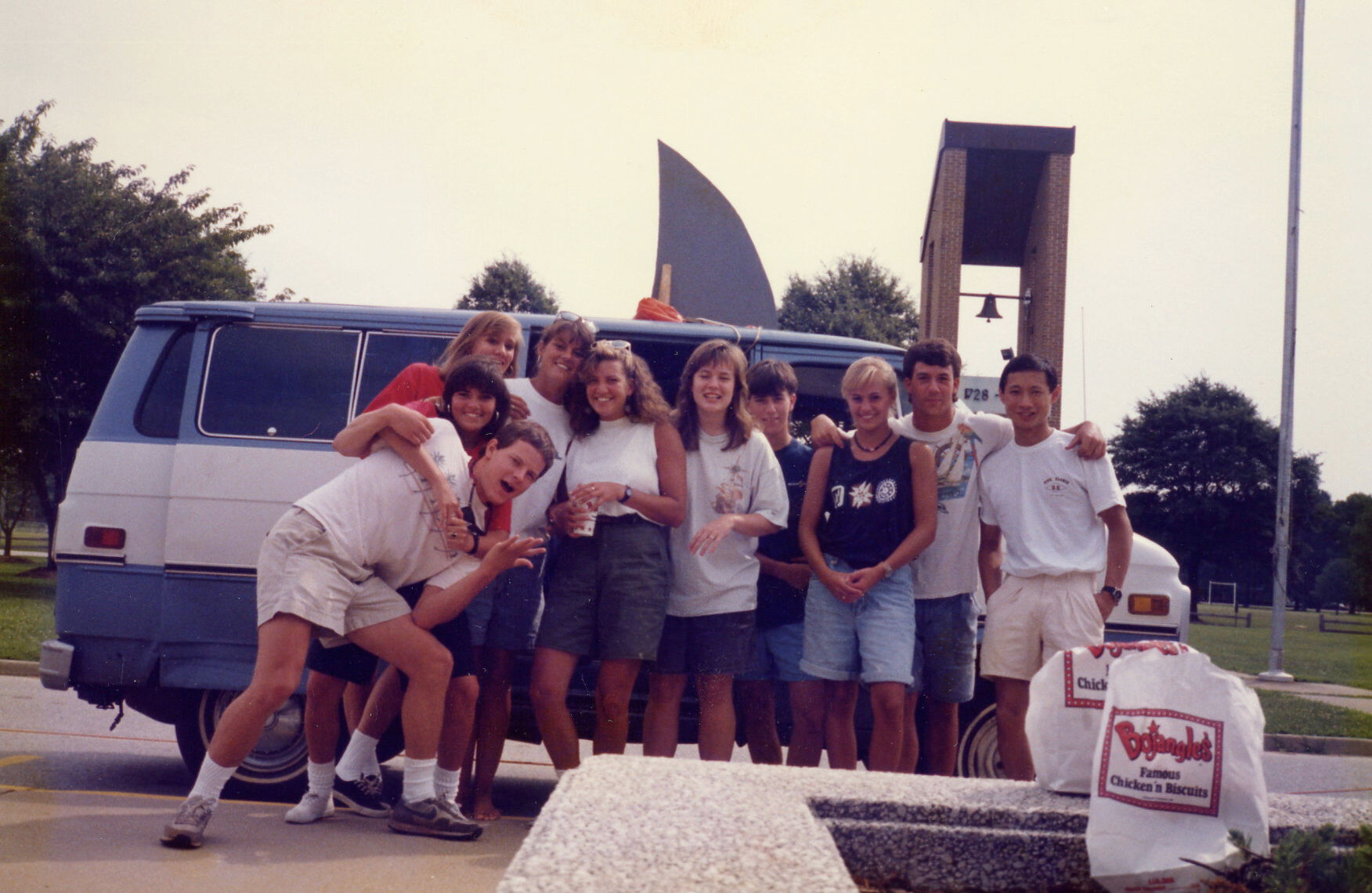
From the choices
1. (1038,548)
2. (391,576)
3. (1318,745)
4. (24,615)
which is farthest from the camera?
(24,615)

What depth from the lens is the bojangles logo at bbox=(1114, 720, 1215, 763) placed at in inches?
96.7

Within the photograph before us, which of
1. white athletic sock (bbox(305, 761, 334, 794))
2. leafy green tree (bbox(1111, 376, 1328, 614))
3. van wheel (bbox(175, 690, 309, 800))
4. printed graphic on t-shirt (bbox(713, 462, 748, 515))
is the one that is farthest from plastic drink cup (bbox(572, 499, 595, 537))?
leafy green tree (bbox(1111, 376, 1328, 614))

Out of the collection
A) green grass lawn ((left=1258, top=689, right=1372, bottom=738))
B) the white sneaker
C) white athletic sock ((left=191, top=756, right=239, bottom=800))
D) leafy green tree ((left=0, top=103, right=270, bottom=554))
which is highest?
leafy green tree ((left=0, top=103, right=270, bottom=554))

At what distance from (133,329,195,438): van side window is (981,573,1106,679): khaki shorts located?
3.63m

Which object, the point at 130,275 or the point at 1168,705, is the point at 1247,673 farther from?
the point at 130,275

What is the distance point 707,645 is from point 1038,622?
1.27 meters

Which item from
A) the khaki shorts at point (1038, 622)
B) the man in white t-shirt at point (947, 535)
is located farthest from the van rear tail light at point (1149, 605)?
the man in white t-shirt at point (947, 535)

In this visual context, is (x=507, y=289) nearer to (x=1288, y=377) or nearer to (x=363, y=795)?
(x=1288, y=377)

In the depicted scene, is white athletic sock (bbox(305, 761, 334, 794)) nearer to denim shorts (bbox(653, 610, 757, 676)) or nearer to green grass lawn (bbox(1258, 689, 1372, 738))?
denim shorts (bbox(653, 610, 757, 676))

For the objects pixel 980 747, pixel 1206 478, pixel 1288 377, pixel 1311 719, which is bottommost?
pixel 1311 719

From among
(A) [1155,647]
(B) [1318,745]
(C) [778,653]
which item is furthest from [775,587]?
(B) [1318,745]

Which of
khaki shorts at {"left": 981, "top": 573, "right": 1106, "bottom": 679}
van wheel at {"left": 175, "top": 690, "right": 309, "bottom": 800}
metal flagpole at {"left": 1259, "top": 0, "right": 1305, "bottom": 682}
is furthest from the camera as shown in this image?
metal flagpole at {"left": 1259, "top": 0, "right": 1305, "bottom": 682}

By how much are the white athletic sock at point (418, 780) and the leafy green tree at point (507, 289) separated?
116ft

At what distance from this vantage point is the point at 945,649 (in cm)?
450
